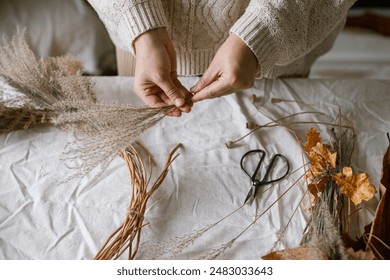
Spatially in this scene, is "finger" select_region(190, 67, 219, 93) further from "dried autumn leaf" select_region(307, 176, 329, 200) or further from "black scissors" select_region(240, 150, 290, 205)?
"dried autumn leaf" select_region(307, 176, 329, 200)

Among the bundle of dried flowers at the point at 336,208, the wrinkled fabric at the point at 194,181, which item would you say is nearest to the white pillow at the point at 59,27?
the wrinkled fabric at the point at 194,181

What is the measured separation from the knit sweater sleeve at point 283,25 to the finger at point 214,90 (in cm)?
9

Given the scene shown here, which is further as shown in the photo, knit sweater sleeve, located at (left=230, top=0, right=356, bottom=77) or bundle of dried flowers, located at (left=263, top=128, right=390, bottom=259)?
knit sweater sleeve, located at (left=230, top=0, right=356, bottom=77)

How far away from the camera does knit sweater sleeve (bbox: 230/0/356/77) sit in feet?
2.46

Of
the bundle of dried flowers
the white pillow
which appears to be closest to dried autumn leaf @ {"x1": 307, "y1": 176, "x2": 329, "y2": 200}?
the bundle of dried flowers

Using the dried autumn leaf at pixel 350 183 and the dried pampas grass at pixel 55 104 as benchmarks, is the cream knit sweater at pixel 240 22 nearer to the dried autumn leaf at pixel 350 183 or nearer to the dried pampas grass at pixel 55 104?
the dried pampas grass at pixel 55 104

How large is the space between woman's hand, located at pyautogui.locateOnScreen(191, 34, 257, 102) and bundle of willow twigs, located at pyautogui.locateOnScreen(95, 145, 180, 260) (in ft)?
0.55

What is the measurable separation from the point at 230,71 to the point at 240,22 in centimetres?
10

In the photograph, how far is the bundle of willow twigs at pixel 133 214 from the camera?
69 cm

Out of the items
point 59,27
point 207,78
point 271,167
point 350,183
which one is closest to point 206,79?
point 207,78

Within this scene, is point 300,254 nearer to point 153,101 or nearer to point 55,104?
point 153,101
